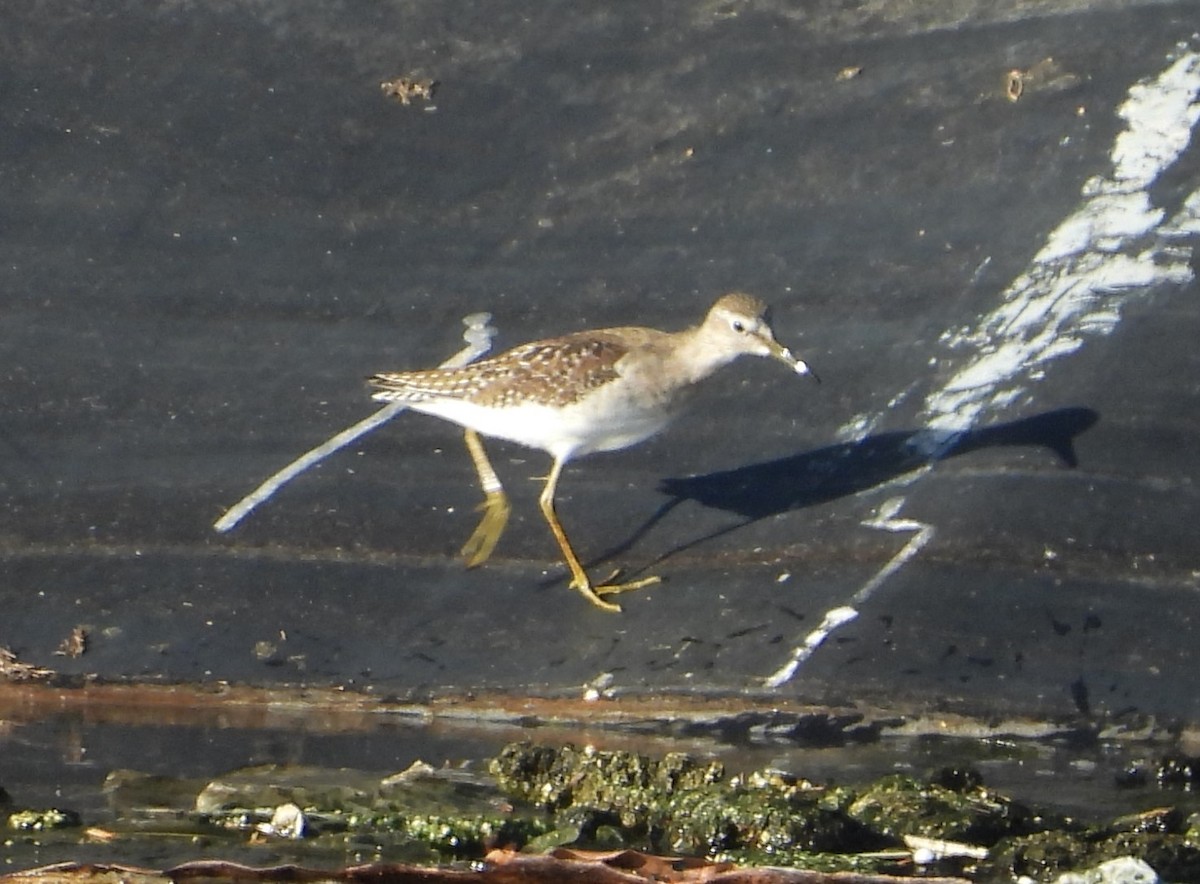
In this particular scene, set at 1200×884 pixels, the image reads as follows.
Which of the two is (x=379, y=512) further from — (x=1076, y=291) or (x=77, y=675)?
(x=1076, y=291)

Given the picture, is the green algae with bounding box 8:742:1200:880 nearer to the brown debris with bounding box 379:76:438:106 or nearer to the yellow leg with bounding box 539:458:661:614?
the yellow leg with bounding box 539:458:661:614

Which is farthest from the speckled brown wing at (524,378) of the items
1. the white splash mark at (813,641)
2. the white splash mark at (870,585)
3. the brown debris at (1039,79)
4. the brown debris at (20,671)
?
the brown debris at (1039,79)

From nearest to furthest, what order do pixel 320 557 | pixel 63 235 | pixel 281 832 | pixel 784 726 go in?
pixel 281 832 < pixel 784 726 < pixel 320 557 < pixel 63 235

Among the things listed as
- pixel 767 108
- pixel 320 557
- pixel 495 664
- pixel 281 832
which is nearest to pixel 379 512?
pixel 320 557

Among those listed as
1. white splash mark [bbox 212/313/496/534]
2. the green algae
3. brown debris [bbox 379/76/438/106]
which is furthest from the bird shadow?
brown debris [bbox 379/76/438/106]

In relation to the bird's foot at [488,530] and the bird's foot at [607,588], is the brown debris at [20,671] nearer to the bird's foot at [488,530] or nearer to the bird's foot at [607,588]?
the bird's foot at [488,530]

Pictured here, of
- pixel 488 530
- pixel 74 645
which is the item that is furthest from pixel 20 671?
pixel 488 530

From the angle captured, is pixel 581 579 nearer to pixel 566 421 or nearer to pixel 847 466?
pixel 566 421
